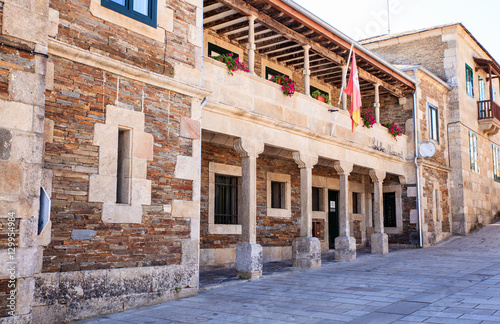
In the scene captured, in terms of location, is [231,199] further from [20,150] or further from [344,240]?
[20,150]

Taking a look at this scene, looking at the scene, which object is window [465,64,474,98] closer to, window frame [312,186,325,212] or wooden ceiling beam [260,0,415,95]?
wooden ceiling beam [260,0,415,95]

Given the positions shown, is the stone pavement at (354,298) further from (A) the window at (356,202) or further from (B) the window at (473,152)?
(B) the window at (473,152)

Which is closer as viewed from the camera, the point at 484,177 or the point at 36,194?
the point at 36,194

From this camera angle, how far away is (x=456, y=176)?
19422 mm

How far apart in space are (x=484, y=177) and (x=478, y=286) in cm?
1514

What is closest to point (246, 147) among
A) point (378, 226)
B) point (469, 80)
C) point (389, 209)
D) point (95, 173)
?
point (95, 173)

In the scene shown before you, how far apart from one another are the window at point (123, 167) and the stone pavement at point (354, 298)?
5.46 feet

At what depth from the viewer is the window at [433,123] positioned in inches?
728

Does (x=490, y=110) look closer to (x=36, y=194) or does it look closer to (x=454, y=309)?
(x=454, y=309)

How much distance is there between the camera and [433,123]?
61.5 feet

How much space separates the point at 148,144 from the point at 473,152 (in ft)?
56.7

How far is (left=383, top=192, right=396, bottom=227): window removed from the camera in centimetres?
1777

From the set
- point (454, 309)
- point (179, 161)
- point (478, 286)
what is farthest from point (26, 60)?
point (478, 286)

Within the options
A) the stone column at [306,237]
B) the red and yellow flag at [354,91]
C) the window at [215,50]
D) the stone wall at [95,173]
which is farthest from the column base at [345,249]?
the stone wall at [95,173]
